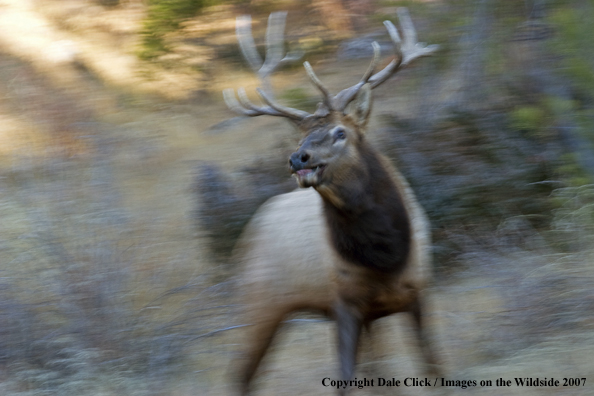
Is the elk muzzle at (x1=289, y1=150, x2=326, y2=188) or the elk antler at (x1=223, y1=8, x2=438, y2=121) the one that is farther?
the elk antler at (x1=223, y1=8, x2=438, y2=121)

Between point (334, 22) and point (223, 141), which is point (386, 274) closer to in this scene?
point (223, 141)

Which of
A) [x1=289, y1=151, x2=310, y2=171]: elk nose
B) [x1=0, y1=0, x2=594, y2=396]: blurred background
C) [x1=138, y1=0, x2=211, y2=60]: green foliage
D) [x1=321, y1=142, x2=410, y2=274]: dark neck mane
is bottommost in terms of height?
[x1=0, y1=0, x2=594, y2=396]: blurred background

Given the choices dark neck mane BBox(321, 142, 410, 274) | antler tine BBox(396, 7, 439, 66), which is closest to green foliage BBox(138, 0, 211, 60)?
antler tine BBox(396, 7, 439, 66)

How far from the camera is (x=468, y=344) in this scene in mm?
5449

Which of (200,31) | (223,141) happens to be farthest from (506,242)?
(200,31)

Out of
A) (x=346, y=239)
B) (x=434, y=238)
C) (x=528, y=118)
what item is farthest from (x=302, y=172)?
(x=434, y=238)

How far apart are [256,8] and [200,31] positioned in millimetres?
1120

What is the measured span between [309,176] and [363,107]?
71 cm

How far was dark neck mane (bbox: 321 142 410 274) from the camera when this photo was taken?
3.94m

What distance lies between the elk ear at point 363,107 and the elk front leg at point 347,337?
115 centimetres

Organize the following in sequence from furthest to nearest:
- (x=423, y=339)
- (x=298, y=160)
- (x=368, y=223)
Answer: (x=423, y=339)
(x=368, y=223)
(x=298, y=160)

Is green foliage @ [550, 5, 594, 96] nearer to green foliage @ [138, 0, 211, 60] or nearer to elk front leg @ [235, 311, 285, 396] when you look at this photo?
elk front leg @ [235, 311, 285, 396]

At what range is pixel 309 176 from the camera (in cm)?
380

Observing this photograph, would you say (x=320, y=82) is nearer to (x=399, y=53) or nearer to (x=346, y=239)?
(x=399, y=53)
